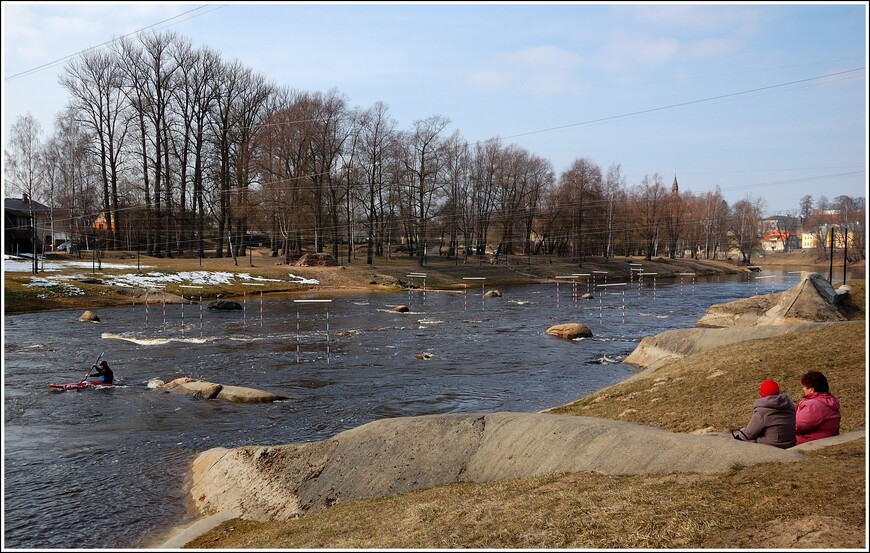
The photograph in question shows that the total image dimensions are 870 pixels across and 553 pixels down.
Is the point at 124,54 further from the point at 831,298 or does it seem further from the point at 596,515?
the point at 596,515

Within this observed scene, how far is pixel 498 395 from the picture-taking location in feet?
82.4

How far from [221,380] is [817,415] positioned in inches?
834

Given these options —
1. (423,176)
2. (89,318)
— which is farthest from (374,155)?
(89,318)

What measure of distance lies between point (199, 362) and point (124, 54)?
5809 cm

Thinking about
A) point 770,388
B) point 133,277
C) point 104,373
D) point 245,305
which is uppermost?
point 770,388

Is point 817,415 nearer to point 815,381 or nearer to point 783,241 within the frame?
point 815,381

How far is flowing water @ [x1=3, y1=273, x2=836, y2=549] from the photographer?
51.5 feet

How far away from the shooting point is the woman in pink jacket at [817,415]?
11578mm

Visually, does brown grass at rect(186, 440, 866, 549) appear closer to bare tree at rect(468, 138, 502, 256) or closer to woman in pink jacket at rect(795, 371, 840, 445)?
woman in pink jacket at rect(795, 371, 840, 445)

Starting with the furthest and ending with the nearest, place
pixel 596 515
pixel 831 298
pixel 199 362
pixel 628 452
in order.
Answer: pixel 831 298, pixel 199 362, pixel 628 452, pixel 596 515

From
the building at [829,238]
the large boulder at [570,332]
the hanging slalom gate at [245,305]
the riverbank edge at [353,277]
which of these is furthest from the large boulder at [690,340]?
the riverbank edge at [353,277]

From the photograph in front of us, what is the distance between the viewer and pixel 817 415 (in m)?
11.6

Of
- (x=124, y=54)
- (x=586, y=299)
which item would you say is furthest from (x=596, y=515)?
(x=124, y=54)

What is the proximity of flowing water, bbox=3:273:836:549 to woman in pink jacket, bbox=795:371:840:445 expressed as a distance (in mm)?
11213
